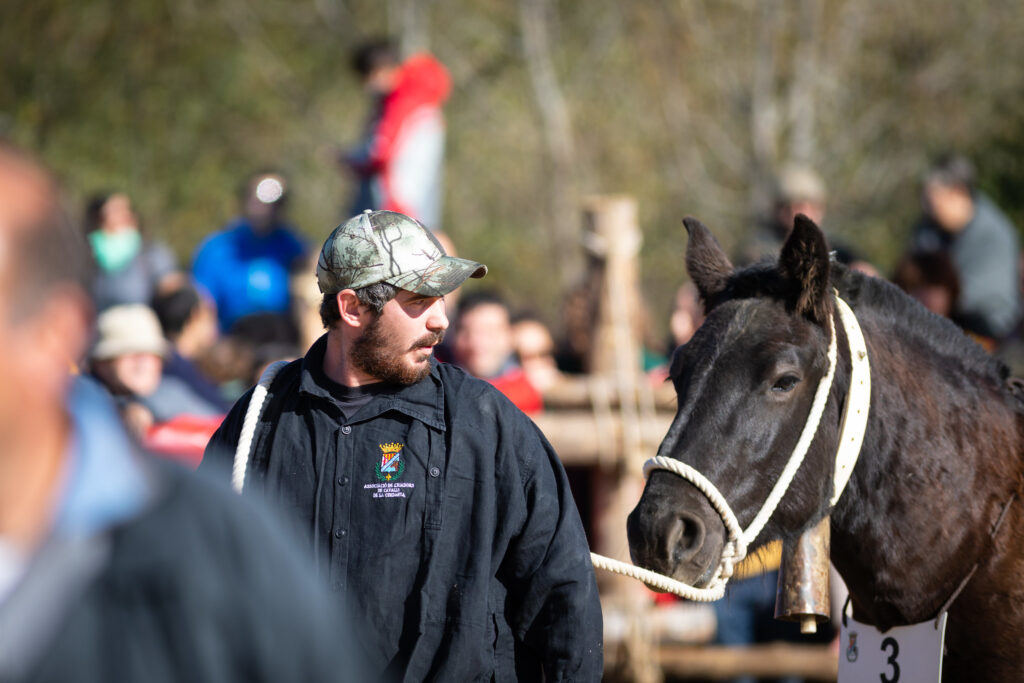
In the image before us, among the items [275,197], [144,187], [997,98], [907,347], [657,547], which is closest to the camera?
[657,547]

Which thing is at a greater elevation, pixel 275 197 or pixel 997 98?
pixel 997 98

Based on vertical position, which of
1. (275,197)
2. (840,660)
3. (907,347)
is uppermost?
(275,197)

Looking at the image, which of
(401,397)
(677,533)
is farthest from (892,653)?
(401,397)

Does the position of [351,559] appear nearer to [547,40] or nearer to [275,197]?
[275,197]

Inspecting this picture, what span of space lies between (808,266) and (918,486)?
675mm

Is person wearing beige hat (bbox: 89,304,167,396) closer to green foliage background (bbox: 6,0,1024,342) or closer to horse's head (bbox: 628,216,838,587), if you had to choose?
horse's head (bbox: 628,216,838,587)

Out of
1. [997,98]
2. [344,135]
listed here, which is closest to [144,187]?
[344,135]

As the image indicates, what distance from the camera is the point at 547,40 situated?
2139 centimetres

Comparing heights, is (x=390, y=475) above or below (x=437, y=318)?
below

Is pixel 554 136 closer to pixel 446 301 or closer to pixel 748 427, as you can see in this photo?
pixel 446 301

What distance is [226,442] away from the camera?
137 inches

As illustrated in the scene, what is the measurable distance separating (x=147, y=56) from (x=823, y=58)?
1168 cm

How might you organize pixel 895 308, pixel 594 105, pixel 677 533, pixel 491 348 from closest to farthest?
pixel 677 533, pixel 895 308, pixel 491 348, pixel 594 105

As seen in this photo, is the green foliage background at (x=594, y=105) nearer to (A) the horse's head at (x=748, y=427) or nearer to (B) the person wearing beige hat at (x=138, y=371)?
(B) the person wearing beige hat at (x=138, y=371)
